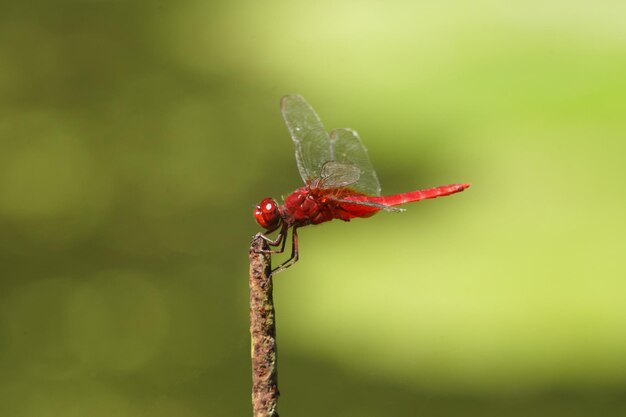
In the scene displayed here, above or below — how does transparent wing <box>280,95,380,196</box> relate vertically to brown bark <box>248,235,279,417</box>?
above

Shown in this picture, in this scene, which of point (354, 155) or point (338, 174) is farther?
point (354, 155)

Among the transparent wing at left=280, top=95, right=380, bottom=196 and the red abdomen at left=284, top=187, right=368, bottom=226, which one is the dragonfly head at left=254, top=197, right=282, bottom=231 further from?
the transparent wing at left=280, top=95, right=380, bottom=196

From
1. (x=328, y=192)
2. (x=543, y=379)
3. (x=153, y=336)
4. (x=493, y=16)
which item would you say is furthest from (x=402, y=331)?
(x=493, y=16)

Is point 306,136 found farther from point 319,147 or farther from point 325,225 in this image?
point 325,225

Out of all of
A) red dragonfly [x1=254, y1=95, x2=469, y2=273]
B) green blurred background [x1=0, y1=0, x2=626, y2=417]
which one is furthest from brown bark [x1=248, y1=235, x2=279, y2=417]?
green blurred background [x1=0, y1=0, x2=626, y2=417]

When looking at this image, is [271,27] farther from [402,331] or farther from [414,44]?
[402,331]

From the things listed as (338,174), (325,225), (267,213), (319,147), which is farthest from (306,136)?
(325,225)

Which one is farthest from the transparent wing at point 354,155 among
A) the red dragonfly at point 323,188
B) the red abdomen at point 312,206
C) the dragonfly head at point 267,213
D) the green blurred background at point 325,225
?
the green blurred background at point 325,225
